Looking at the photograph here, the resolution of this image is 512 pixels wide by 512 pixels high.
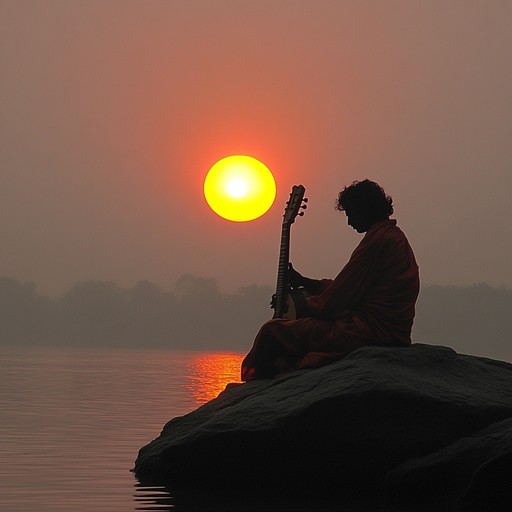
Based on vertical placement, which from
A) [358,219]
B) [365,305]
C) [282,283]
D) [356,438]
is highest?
[358,219]

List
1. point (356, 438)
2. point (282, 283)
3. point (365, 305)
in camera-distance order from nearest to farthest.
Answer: point (356, 438)
point (365, 305)
point (282, 283)

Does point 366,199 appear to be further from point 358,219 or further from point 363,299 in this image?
point 363,299

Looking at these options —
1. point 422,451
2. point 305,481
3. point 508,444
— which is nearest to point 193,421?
point 305,481

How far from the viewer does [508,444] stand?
12180 millimetres

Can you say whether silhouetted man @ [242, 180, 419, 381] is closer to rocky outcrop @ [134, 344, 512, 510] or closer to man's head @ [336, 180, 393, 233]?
man's head @ [336, 180, 393, 233]

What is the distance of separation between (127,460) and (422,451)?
5.04 metres

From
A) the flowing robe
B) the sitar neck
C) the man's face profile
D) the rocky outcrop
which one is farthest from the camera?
the sitar neck

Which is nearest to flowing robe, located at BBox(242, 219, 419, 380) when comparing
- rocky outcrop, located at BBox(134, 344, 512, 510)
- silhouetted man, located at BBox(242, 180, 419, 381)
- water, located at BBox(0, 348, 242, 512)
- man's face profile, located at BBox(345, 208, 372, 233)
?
silhouetted man, located at BBox(242, 180, 419, 381)

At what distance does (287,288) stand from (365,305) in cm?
134

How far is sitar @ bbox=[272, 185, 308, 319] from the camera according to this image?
1546 centimetres

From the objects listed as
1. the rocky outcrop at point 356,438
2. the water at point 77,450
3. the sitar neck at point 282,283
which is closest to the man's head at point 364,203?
the sitar neck at point 282,283

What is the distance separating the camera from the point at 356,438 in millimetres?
13227

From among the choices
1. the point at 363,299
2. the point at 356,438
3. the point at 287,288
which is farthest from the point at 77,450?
the point at 356,438

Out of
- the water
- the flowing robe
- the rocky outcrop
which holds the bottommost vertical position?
the water
